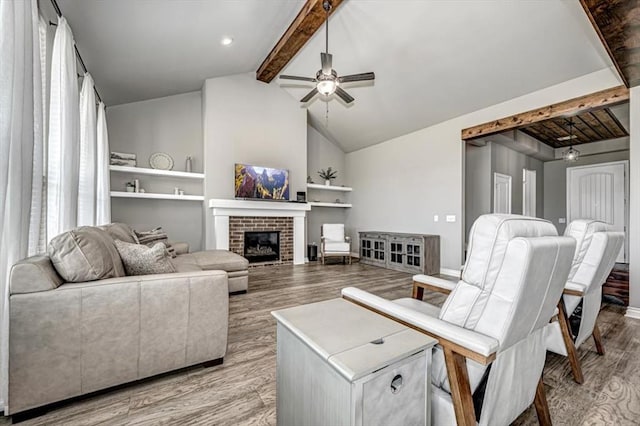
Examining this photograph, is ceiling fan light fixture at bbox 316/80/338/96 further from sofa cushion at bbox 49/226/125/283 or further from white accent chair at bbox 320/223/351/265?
white accent chair at bbox 320/223/351/265

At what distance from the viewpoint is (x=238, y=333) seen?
247cm

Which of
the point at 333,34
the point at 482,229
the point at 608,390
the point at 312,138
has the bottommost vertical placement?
the point at 608,390

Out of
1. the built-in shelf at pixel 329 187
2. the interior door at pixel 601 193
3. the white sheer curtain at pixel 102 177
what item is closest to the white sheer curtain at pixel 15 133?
the white sheer curtain at pixel 102 177

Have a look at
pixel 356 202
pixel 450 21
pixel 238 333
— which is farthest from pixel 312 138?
pixel 238 333

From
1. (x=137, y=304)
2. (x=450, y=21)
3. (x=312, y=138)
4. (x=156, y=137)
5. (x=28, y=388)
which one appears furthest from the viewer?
(x=312, y=138)

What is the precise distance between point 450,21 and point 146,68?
4.25 m

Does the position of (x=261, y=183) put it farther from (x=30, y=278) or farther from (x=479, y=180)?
(x=479, y=180)

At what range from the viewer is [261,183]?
18.8 ft

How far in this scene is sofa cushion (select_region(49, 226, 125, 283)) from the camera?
155 centimetres

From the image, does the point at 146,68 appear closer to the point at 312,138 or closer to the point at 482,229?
the point at 312,138

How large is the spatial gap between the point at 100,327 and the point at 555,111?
5434 millimetres

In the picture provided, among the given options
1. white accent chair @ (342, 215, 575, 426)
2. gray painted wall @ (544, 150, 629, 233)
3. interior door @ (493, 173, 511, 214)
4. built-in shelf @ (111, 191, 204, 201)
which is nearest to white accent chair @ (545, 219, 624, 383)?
white accent chair @ (342, 215, 575, 426)

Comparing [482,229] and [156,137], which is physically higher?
[156,137]

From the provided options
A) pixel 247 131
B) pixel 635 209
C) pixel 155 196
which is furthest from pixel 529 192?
pixel 155 196
